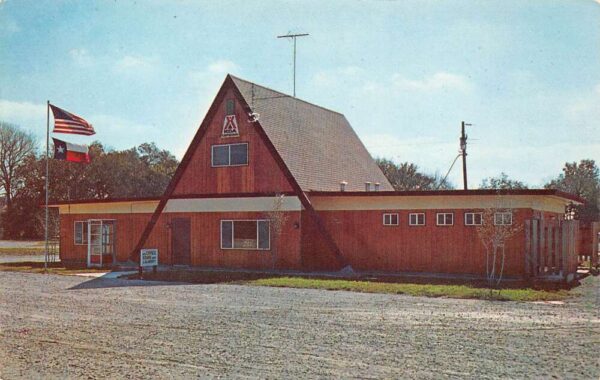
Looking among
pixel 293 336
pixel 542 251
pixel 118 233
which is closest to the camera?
pixel 293 336

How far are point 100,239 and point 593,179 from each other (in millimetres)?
61829

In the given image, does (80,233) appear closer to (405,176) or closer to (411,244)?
(411,244)

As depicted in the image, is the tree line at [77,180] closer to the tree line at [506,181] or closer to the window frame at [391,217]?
the tree line at [506,181]

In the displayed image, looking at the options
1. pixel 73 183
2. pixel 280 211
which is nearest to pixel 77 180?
pixel 73 183

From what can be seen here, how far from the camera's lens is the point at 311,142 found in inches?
1203

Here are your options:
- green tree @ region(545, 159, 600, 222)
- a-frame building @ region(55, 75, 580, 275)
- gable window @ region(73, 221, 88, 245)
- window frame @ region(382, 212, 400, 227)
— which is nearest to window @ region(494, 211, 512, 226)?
a-frame building @ region(55, 75, 580, 275)

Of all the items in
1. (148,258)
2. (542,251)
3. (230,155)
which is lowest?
(148,258)

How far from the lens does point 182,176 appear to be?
28797mm

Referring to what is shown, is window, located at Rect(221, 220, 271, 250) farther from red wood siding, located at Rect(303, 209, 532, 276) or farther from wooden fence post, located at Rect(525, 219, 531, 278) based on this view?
wooden fence post, located at Rect(525, 219, 531, 278)

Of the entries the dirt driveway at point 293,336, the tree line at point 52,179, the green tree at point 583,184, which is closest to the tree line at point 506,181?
the green tree at point 583,184

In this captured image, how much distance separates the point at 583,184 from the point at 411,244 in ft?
169

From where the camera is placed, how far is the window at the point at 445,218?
23.3 metres

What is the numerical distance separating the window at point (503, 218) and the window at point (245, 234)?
30.8 ft

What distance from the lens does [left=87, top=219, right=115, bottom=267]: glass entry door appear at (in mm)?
30141
